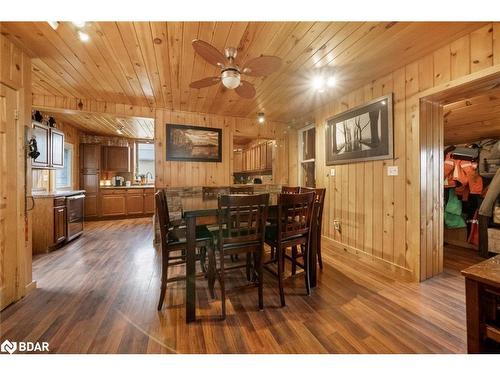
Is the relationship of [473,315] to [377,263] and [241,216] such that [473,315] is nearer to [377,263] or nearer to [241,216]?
[241,216]

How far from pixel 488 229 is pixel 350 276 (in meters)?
2.24

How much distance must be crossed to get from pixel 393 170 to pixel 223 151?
2.89m

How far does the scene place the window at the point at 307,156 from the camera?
4398mm

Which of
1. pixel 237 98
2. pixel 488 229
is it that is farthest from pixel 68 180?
pixel 488 229

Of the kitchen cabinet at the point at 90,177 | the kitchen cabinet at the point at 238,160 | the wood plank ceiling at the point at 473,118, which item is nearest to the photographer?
the wood plank ceiling at the point at 473,118

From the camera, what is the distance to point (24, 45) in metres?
1.97

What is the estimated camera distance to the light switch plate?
2463 mm

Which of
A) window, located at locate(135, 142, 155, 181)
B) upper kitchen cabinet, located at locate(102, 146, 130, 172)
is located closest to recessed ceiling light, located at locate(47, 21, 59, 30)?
upper kitchen cabinet, located at locate(102, 146, 130, 172)

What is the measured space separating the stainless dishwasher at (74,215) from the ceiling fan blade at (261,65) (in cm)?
388

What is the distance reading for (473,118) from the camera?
3.03 metres

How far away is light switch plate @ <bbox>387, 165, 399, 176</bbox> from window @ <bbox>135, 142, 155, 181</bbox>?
6.57 m

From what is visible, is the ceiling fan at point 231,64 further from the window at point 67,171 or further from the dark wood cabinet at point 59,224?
the window at point 67,171

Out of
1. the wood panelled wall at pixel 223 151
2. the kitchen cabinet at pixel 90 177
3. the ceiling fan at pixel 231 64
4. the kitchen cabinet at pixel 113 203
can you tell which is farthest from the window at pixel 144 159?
the ceiling fan at pixel 231 64

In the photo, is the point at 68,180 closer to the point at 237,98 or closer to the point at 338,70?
the point at 237,98
